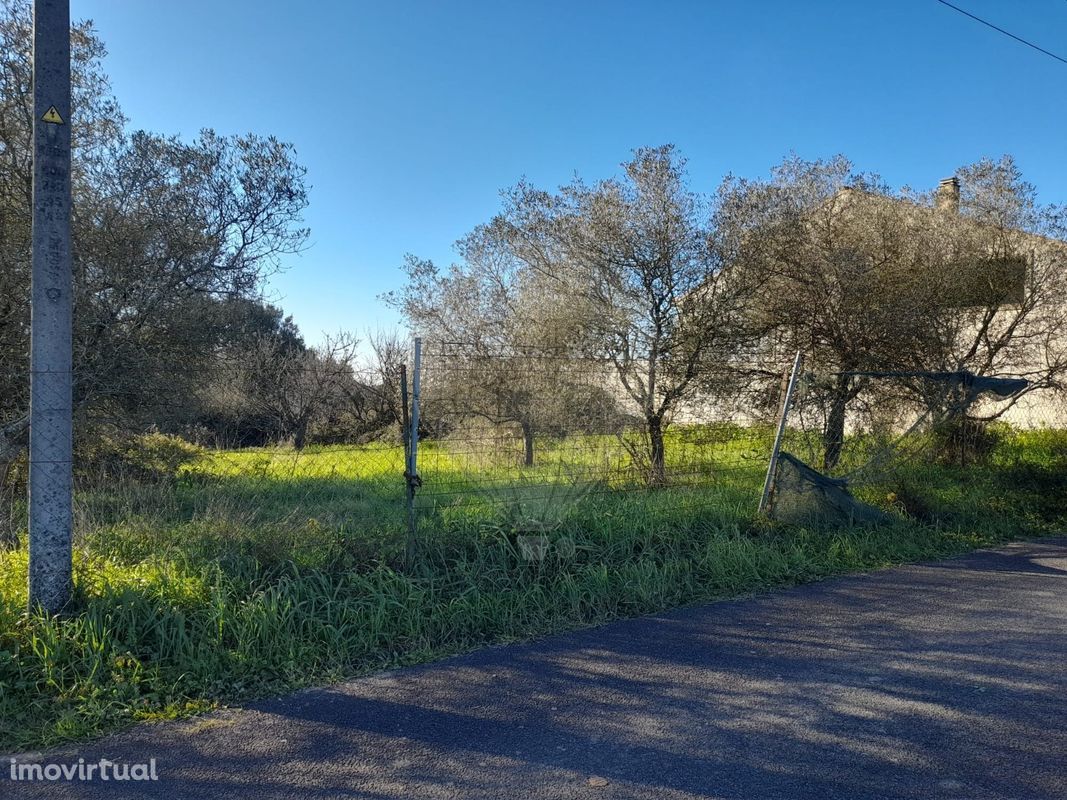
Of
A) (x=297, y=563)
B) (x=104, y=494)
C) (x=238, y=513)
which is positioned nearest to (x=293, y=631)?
(x=297, y=563)

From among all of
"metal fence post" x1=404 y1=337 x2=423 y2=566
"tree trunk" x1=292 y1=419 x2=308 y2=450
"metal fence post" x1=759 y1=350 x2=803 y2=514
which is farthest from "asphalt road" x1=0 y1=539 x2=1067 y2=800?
"tree trunk" x1=292 y1=419 x2=308 y2=450

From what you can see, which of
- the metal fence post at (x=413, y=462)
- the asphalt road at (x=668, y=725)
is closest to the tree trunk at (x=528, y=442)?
the metal fence post at (x=413, y=462)

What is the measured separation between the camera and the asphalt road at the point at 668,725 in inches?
113

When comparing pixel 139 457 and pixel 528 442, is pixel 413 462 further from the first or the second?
pixel 139 457

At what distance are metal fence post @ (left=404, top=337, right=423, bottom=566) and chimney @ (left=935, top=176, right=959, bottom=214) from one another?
938 centimetres

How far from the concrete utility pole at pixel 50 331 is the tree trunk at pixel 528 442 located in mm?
3449

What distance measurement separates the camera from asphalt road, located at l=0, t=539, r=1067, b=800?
113 inches

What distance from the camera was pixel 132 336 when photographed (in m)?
7.62

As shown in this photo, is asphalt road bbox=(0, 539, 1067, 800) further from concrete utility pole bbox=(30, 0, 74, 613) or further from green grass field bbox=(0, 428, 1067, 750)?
concrete utility pole bbox=(30, 0, 74, 613)

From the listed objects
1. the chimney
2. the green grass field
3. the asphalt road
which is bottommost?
the asphalt road

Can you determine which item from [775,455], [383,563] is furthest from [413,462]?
[775,455]

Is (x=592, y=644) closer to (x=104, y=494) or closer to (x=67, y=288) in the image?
(x=67, y=288)

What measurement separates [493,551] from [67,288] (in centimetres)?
333

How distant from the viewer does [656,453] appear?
7633 millimetres
